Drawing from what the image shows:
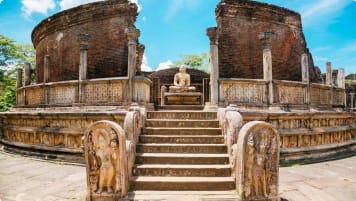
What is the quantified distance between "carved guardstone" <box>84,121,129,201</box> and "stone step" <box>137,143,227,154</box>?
55.0 inches

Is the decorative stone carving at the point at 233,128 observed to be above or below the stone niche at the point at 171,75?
below

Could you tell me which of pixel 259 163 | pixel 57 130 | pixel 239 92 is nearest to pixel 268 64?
pixel 239 92

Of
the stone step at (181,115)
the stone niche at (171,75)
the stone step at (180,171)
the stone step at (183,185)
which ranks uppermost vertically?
the stone niche at (171,75)

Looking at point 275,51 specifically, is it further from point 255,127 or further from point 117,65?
point 255,127

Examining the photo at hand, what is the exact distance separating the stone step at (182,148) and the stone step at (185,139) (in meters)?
0.29

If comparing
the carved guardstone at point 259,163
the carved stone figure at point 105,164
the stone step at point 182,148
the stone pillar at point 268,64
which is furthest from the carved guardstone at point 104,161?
the stone pillar at point 268,64

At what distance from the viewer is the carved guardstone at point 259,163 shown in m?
3.52

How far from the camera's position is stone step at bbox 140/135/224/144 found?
5.32 m

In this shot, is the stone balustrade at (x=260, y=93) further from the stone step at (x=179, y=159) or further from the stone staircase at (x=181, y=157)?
the stone step at (x=179, y=159)

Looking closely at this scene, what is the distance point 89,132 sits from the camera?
359 cm

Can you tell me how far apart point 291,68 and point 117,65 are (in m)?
10.4

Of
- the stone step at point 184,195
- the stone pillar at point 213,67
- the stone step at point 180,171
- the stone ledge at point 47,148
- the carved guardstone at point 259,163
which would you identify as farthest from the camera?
the stone pillar at point 213,67

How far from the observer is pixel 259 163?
350 centimetres

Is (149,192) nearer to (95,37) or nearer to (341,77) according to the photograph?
(341,77)
